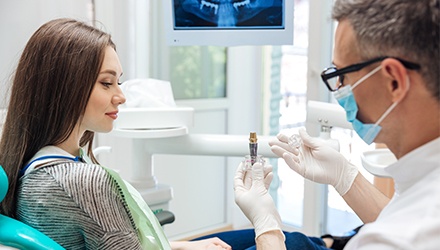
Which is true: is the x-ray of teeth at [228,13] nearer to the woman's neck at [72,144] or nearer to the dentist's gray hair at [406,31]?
the woman's neck at [72,144]

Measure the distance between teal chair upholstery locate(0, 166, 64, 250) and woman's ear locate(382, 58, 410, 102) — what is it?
73cm

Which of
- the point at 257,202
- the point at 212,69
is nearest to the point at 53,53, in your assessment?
the point at 257,202

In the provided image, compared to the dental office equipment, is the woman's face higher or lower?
higher

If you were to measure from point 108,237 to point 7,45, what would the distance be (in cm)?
156

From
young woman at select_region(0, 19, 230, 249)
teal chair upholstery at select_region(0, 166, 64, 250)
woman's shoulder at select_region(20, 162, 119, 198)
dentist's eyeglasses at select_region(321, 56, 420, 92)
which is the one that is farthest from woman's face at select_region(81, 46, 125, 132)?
dentist's eyeglasses at select_region(321, 56, 420, 92)

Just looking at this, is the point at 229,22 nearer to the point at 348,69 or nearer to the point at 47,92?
the point at 47,92

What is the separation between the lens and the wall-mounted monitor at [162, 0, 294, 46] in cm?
188

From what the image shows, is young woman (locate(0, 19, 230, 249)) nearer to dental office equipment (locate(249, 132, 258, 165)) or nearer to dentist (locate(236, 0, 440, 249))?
dental office equipment (locate(249, 132, 258, 165))

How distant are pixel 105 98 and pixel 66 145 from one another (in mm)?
152

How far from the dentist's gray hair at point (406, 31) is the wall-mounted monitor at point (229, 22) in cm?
97

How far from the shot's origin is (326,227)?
10.2 ft

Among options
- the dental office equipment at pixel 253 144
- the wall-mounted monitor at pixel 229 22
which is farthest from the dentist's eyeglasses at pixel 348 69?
the wall-mounted monitor at pixel 229 22

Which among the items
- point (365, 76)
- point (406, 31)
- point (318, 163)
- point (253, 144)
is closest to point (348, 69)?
point (365, 76)

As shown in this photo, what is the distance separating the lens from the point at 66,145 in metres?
1.32
